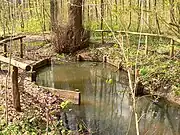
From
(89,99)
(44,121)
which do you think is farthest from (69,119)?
(89,99)

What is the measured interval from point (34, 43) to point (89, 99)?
8.09 meters

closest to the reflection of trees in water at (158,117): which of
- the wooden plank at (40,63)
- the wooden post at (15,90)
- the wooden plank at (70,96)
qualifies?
the wooden plank at (70,96)

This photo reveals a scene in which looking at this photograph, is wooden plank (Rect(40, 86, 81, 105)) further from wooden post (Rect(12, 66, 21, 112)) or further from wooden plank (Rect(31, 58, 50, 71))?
wooden plank (Rect(31, 58, 50, 71))

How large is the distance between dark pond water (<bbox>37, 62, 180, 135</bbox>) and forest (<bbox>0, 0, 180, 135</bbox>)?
0.08ft

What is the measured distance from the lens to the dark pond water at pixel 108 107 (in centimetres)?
672

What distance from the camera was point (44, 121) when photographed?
19.9ft

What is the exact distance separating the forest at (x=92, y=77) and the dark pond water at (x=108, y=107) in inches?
0.9

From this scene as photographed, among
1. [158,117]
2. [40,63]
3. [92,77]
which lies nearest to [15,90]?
[158,117]

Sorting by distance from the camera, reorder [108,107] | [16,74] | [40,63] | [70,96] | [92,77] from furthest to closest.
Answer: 1. [40,63]
2. [92,77]
3. [108,107]
4. [70,96]
5. [16,74]

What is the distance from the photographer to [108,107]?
8.02 metres

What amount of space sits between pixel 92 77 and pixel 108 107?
10.0ft

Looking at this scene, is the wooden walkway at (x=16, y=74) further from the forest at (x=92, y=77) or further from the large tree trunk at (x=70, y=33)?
the large tree trunk at (x=70, y=33)

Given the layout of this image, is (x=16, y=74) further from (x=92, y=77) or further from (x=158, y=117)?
(x=92, y=77)

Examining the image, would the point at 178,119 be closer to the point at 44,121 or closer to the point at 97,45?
the point at 44,121
